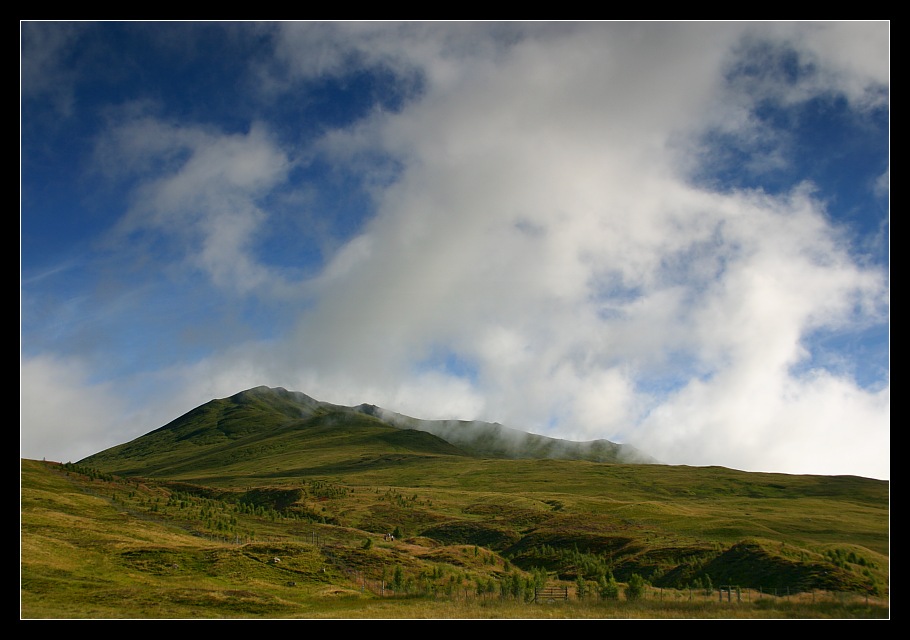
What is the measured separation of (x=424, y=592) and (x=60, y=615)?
1382 inches

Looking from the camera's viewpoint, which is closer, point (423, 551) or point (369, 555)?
point (369, 555)

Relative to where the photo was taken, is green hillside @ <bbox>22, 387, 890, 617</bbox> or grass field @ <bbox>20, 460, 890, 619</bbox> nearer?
grass field @ <bbox>20, 460, 890, 619</bbox>

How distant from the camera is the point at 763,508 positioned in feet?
510

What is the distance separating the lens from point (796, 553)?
77.4 meters

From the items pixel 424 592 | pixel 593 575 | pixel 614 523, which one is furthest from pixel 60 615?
pixel 614 523

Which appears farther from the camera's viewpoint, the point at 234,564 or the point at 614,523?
the point at 614,523

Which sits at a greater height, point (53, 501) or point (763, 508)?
point (53, 501)

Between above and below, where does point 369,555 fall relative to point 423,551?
above

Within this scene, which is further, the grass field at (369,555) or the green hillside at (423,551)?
Result: the green hillside at (423,551)
